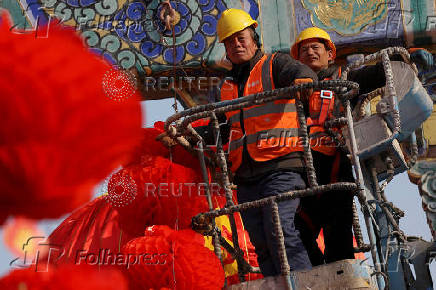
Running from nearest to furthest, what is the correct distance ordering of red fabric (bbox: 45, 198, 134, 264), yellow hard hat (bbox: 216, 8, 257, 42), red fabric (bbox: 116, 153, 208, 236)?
red fabric (bbox: 116, 153, 208, 236)
yellow hard hat (bbox: 216, 8, 257, 42)
red fabric (bbox: 45, 198, 134, 264)

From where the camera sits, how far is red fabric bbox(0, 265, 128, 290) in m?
0.76

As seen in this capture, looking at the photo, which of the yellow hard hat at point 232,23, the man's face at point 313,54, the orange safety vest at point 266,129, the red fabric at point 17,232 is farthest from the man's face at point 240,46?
the red fabric at point 17,232

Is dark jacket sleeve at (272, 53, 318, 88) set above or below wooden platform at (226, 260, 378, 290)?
above

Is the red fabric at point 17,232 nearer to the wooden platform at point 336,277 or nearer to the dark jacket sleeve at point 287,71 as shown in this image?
the wooden platform at point 336,277

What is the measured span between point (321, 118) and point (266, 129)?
32cm

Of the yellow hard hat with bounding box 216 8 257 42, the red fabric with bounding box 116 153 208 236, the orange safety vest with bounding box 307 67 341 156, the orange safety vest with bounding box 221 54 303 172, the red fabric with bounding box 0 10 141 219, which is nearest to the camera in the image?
the red fabric with bounding box 0 10 141 219

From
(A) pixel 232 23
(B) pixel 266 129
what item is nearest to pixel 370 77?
(B) pixel 266 129

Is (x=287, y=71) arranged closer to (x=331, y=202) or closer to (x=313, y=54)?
(x=331, y=202)

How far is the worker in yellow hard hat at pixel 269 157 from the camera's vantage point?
8.19 ft

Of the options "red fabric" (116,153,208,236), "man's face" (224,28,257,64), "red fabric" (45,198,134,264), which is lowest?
"red fabric" (45,198,134,264)

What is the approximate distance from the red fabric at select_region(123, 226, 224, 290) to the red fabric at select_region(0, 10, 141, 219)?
69.7 inches

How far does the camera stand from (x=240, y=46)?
2922 millimetres

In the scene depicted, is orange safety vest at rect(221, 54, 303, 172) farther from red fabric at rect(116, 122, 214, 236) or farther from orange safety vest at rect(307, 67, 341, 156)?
red fabric at rect(116, 122, 214, 236)

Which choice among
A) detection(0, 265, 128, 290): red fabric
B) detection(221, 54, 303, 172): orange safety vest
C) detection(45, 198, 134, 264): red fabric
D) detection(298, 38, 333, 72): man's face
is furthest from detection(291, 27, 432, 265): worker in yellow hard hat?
detection(0, 265, 128, 290): red fabric
